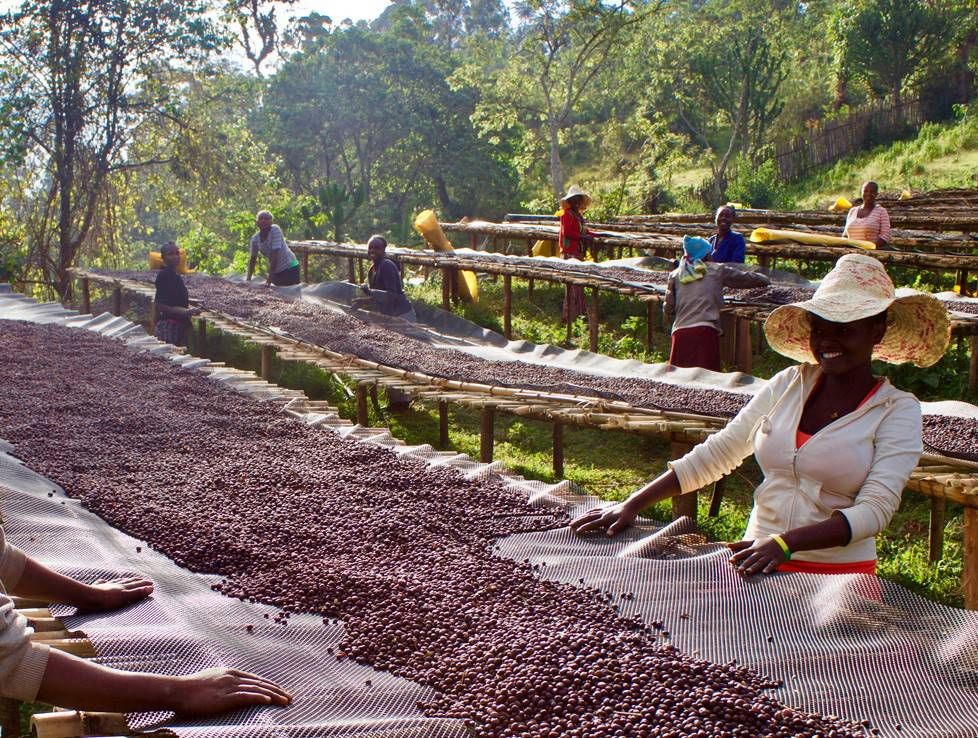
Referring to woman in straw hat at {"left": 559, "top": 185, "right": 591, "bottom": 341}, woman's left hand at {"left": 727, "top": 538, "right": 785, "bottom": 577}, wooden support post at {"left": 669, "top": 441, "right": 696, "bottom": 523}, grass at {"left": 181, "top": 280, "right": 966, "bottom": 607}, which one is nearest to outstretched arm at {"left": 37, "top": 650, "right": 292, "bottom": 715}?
woman's left hand at {"left": 727, "top": 538, "right": 785, "bottom": 577}

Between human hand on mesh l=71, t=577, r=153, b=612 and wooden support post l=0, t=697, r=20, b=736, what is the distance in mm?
395

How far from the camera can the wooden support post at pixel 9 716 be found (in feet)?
8.45

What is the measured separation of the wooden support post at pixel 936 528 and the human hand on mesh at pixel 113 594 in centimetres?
339

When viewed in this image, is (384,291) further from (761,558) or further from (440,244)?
(761,558)

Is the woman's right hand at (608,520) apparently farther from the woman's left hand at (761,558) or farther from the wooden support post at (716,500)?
the wooden support post at (716,500)

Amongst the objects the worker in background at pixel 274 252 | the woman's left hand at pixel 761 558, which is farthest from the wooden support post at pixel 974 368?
the worker in background at pixel 274 252

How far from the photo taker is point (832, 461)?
2.37 meters

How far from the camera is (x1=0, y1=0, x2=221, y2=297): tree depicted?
562 inches

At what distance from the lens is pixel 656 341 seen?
32.2 ft

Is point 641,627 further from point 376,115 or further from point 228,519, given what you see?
point 376,115

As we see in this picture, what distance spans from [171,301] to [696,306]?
502 centimetres

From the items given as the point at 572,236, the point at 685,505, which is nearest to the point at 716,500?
the point at 685,505

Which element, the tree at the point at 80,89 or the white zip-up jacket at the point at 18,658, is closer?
the white zip-up jacket at the point at 18,658

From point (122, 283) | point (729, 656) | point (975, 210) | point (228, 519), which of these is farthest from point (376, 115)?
point (729, 656)
